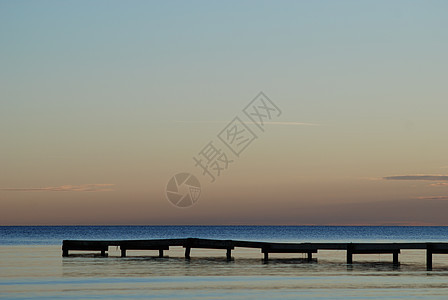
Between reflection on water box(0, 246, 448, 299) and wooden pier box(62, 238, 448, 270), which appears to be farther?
wooden pier box(62, 238, 448, 270)

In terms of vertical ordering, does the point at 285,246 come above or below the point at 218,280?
above

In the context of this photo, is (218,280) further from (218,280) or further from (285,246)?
(285,246)

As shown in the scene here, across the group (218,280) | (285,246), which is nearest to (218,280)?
(218,280)

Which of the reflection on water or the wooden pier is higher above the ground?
the wooden pier

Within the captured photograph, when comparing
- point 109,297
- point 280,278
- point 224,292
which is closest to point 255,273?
point 280,278

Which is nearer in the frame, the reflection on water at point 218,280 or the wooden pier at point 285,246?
the reflection on water at point 218,280

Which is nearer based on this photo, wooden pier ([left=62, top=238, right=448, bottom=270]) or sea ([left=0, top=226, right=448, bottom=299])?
sea ([left=0, top=226, right=448, bottom=299])

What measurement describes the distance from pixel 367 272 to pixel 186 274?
33.5 ft

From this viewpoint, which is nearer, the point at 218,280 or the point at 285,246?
the point at 218,280

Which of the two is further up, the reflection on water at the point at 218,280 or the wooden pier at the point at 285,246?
the wooden pier at the point at 285,246

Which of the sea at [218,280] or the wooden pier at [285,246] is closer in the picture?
the sea at [218,280]

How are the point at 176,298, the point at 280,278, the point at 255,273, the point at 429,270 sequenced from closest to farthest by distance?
the point at 176,298 → the point at 280,278 → the point at 255,273 → the point at 429,270

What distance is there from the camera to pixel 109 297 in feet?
101

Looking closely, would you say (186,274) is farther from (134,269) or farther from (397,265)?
(397,265)
